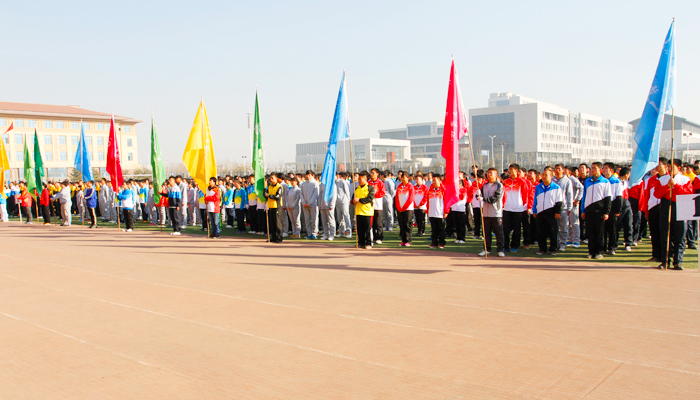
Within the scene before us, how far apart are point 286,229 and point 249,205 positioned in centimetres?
186

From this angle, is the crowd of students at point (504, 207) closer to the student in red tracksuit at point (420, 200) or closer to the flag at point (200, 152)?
the student in red tracksuit at point (420, 200)

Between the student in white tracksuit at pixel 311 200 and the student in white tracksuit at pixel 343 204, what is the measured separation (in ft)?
2.38

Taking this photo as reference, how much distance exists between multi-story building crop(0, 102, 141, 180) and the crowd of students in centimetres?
6325

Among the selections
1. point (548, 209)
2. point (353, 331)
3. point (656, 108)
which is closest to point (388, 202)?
point (548, 209)

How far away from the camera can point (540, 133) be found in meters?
100

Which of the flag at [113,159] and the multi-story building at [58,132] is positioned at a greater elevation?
the multi-story building at [58,132]

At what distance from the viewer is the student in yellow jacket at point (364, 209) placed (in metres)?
13.9

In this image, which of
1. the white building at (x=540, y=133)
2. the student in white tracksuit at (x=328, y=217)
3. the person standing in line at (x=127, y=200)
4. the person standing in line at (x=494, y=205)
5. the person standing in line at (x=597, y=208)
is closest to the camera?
the person standing in line at (x=597, y=208)

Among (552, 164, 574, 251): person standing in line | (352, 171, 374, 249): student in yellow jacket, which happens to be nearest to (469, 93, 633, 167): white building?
(552, 164, 574, 251): person standing in line

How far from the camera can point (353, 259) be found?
12.3m

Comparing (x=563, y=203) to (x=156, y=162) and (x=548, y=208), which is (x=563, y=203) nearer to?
(x=548, y=208)

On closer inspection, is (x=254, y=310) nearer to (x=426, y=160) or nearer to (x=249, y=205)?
(x=249, y=205)

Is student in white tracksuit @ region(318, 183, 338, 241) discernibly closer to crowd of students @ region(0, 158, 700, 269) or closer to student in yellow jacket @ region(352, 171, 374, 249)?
crowd of students @ region(0, 158, 700, 269)

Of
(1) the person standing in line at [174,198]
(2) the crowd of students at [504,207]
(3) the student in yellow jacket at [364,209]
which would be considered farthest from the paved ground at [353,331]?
(1) the person standing in line at [174,198]
